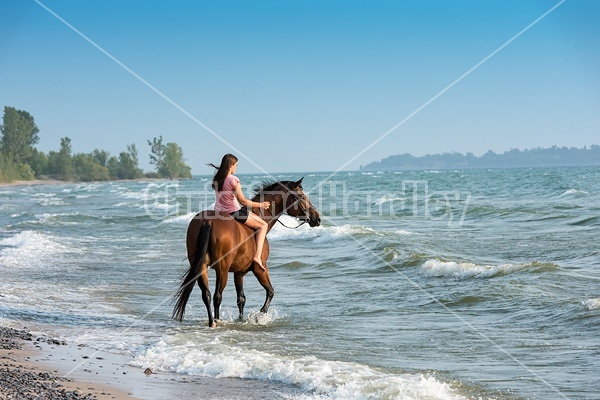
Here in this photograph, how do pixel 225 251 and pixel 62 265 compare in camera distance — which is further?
pixel 62 265

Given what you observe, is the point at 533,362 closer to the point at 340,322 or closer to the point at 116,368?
the point at 340,322

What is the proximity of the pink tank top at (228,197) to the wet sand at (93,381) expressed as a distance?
2.72 m

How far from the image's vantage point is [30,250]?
19.8m

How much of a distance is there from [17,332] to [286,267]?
846 centimetres

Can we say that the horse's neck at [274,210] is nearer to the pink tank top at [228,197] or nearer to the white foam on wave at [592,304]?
the pink tank top at [228,197]

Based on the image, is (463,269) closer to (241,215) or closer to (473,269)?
(473,269)

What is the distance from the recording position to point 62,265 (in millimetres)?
17234

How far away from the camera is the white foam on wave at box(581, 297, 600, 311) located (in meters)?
10.2

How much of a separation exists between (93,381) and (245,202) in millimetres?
3805

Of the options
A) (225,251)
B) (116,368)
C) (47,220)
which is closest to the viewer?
(116,368)

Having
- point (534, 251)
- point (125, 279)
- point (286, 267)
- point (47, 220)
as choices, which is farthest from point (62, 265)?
point (47, 220)

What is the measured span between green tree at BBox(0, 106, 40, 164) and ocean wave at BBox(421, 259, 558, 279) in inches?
6331

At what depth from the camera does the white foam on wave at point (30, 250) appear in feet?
57.3

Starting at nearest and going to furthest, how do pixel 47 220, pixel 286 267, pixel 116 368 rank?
pixel 116 368 < pixel 286 267 < pixel 47 220
